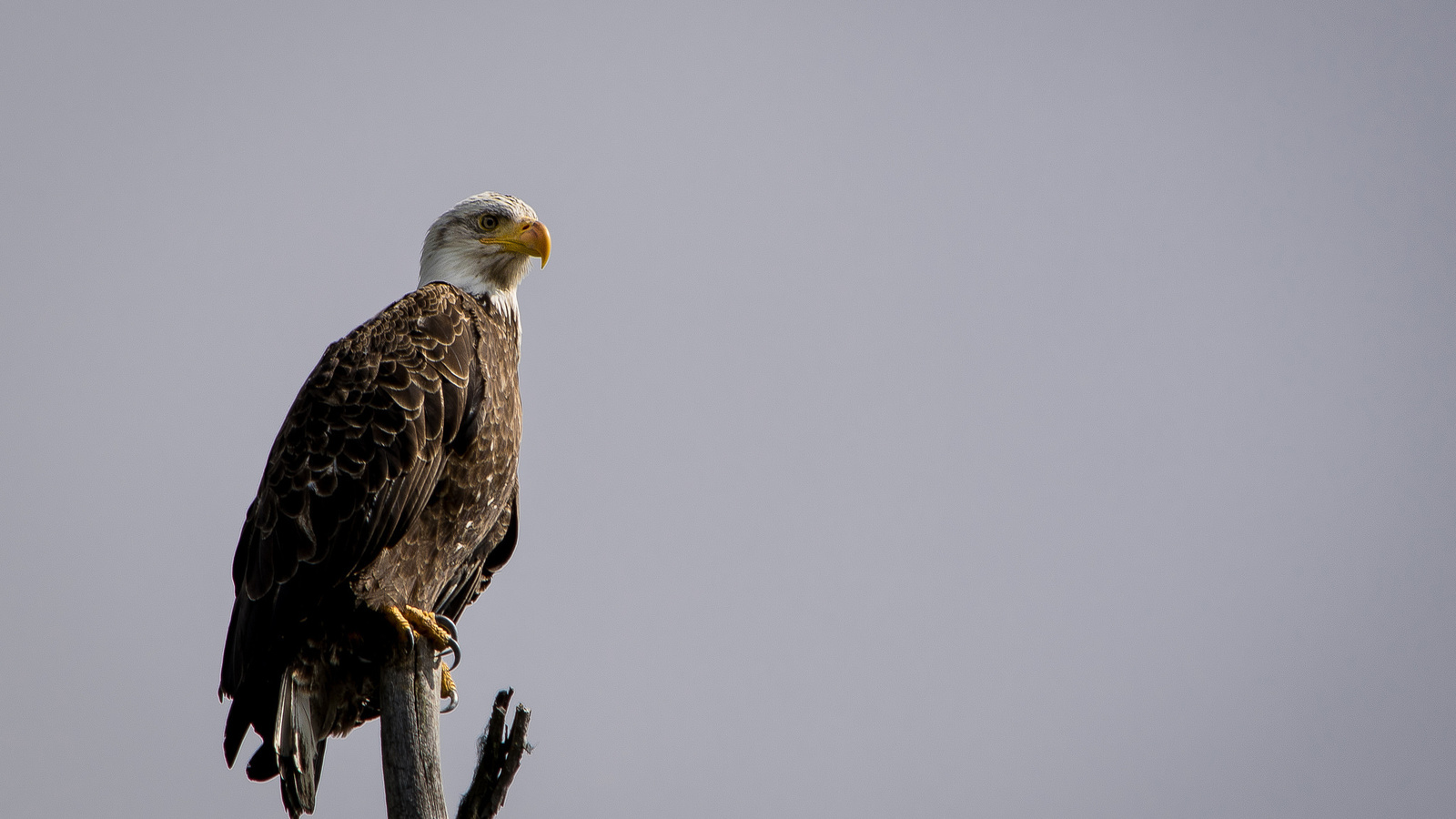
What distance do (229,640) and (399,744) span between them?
3.56ft

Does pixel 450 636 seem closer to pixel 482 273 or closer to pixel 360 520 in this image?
pixel 360 520

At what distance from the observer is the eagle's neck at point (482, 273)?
5.81 m

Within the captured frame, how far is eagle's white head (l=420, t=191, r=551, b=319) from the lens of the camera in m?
5.82

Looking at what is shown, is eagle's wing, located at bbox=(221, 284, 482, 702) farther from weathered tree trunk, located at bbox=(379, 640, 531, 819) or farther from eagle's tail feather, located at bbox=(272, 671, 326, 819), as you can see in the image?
weathered tree trunk, located at bbox=(379, 640, 531, 819)

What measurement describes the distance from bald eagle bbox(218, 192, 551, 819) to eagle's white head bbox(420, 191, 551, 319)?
0.58m

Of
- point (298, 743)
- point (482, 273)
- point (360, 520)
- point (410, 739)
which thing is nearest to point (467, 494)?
point (360, 520)

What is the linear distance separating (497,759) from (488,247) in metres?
3.04

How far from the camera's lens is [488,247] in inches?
230

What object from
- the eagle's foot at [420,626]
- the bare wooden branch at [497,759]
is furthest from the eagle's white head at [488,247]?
the bare wooden branch at [497,759]

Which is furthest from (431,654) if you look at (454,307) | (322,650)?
(454,307)

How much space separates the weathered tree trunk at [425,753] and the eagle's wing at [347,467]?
0.64 m

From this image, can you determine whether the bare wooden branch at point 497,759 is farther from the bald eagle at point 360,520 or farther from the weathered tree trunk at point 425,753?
the bald eagle at point 360,520

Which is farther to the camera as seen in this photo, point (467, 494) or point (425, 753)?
point (467, 494)

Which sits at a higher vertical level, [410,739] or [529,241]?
[529,241]
